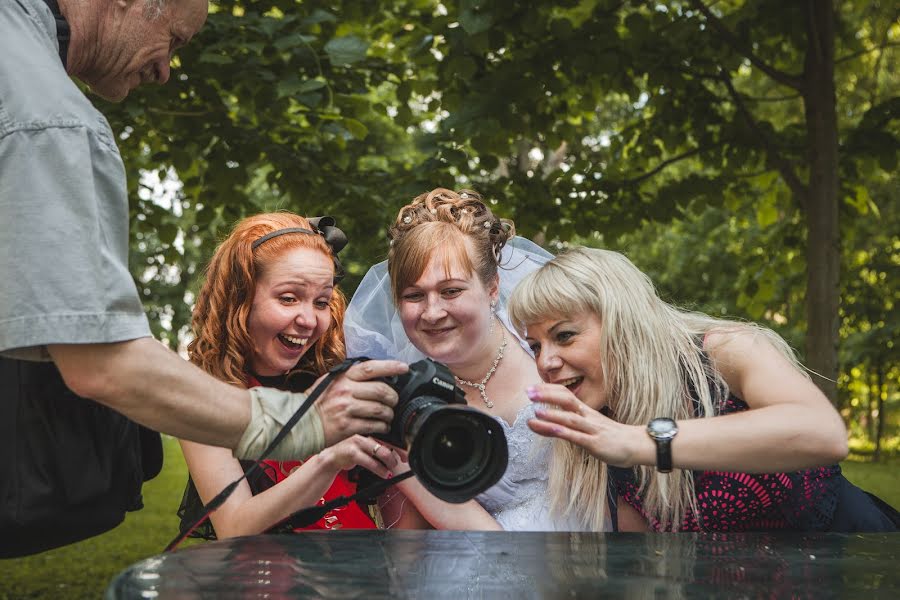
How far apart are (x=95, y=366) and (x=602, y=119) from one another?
12.8 meters

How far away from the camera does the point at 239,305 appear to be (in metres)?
2.97

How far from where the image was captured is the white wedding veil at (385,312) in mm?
3182

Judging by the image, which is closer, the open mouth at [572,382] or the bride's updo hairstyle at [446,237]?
the open mouth at [572,382]

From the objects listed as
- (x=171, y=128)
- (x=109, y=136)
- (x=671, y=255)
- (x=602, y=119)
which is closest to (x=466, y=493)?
(x=109, y=136)

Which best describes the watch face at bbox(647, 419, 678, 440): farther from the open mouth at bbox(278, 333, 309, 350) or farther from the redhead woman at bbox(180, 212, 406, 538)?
the open mouth at bbox(278, 333, 309, 350)

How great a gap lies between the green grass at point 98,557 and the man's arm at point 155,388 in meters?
5.02

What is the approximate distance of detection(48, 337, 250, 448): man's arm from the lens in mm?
1734

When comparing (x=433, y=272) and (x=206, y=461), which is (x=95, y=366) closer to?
(x=206, y=461)

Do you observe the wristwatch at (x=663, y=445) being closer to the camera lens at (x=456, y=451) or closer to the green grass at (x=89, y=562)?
the camera lens at (x=456, y=451)

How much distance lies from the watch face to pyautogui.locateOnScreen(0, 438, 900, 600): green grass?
5.27 metres

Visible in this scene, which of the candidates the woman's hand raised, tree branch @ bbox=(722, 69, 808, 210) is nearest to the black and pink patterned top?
the woman's hand raised

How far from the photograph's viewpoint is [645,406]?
240cm

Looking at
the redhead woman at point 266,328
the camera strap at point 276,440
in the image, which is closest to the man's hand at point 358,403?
the camera strap at point 276,440

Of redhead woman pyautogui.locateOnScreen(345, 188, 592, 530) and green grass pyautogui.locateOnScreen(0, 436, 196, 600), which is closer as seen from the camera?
redhead woman pyautogui.locateOnScreen(345, 188, 592, 530)
